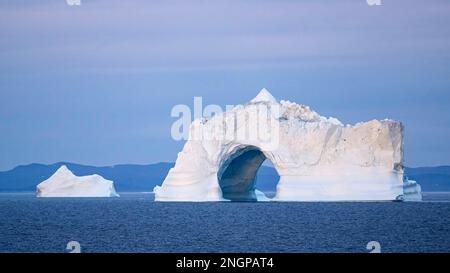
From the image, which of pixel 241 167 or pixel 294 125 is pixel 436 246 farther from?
pixel 241 167

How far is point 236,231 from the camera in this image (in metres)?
29.3

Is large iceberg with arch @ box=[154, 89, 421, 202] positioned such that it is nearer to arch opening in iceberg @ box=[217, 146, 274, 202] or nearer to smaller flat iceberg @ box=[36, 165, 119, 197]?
arch opening in iceberg @ box=[217, 146, 274, 202]

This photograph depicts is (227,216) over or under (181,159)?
under

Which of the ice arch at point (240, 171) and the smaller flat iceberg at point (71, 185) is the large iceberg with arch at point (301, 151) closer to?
the ice arch at point (240, 171)

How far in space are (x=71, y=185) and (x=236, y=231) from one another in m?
31.6

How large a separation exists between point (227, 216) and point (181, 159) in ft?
13.5

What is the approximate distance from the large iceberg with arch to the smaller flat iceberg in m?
20.7

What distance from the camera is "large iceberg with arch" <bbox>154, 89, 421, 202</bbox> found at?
37438mm

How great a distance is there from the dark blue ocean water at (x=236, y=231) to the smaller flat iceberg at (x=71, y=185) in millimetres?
17362

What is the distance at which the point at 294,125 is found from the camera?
1500 inches

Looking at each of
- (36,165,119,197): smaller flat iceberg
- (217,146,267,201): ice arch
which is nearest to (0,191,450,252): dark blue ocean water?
(217,146,267,201): ice arch

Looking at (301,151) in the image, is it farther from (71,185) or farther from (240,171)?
(71,185)

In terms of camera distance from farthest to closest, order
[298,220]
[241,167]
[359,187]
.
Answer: [241,167] < [359,187] < [298,220]
